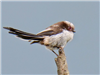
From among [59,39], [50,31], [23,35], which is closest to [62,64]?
[59,39]

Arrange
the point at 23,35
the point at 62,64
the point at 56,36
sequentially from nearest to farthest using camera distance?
the point at 62,64
the point at 23,35
the point at 56,36

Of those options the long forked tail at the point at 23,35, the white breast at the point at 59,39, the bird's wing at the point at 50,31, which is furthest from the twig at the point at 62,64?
the long forked tail at the point at 23,35

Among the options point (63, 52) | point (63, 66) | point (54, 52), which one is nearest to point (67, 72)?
point (63, 66)

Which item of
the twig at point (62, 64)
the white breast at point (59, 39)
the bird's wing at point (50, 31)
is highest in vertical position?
the bird's wing at point (50, 31)

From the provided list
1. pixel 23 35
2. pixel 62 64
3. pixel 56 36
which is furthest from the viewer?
pixel 56 36

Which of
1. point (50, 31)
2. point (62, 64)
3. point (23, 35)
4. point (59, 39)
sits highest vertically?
point (50, 31)

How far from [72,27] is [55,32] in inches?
21.9

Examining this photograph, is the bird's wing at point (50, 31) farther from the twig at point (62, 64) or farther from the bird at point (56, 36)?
the twig at point (62, 64)

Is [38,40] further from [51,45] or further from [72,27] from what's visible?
[72,27]

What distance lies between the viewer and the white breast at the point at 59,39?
22.1 ft

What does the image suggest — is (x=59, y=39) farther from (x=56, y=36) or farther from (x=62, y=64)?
(x=62, y=64)

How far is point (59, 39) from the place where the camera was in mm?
6758

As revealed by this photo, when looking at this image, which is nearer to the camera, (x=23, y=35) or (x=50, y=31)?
(x=23, y=35)

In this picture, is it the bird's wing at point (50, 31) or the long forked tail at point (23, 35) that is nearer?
Result: the long forked tail at point (23, 35)
